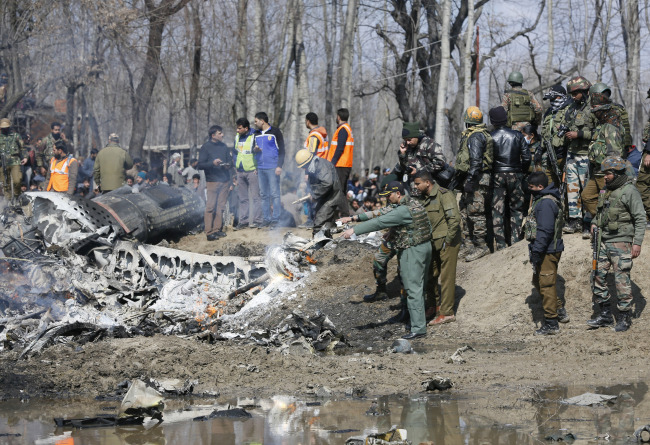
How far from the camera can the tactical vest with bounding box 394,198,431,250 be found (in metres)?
9.30

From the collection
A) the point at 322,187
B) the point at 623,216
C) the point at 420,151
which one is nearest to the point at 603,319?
the point at 623,216

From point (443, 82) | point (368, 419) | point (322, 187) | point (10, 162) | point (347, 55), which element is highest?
point (347, 55)

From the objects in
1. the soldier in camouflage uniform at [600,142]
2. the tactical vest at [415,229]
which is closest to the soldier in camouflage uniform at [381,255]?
the tactical vest at [415,229]

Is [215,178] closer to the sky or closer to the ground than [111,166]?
closer to the ground

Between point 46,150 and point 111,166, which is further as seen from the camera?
point 46,150

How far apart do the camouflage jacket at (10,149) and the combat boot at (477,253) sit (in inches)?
400

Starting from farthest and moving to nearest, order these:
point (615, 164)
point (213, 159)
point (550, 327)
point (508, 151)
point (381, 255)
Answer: point (213, 159) < point (508, 151) < point (381, 255) < point (550, 327) < point (615, 164)

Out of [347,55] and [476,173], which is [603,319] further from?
[347,55]

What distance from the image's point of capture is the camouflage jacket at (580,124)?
33.4 ft

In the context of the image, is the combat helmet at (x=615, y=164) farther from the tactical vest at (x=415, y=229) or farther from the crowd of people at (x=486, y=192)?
the tactical vest at (x=415, y=229)

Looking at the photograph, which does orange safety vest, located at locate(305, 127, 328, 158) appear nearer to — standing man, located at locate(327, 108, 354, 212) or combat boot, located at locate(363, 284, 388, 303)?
standing man, located at locate(327, 108, 354, 212)

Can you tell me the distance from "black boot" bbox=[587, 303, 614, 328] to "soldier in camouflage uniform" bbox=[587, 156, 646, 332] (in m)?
0.23

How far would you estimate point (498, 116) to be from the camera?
11086 mm

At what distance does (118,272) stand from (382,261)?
4.70m
